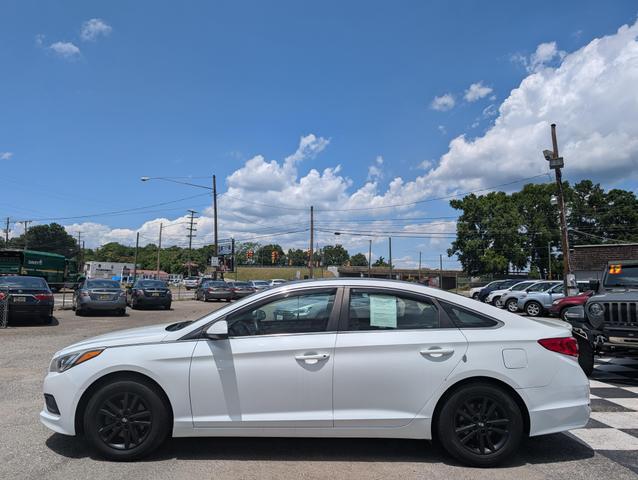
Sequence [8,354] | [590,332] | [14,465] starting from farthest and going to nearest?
1. [8,354]
2. [590,332]
3. [14,465]

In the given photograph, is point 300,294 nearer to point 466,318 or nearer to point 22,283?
point 466,318

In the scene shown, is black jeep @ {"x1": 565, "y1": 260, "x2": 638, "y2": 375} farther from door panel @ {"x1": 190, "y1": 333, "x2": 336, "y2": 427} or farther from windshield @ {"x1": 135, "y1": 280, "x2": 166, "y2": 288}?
windshield @ {"x1": 135, "y1": 280, "x2": 166, "y2": 288}

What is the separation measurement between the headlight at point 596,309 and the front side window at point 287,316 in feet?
19.2

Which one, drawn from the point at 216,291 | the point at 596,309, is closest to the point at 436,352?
the point at 596,309

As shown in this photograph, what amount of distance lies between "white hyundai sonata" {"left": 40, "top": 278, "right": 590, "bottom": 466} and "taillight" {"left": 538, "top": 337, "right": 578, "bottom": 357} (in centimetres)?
2

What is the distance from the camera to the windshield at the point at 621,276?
363 inches

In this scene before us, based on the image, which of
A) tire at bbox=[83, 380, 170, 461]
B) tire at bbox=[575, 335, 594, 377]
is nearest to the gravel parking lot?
tire at bbox=[83, 380, 170, 461]

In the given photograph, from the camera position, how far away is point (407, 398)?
4.13m

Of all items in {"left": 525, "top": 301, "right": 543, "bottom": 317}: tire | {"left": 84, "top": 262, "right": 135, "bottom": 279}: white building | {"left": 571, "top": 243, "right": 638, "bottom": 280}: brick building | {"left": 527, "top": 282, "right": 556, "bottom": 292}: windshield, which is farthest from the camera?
{"left": 84, "top": 262, "right": 135, "bottom": 279}: white building

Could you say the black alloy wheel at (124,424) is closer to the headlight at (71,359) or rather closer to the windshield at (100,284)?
the headlight at (71,359)

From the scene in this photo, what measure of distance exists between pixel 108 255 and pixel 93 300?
14587 cm

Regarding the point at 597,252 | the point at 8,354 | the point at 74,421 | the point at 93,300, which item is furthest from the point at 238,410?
the point at 597,252

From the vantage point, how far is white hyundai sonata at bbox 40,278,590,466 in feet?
13.5

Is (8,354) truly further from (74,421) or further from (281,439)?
(281,439)
